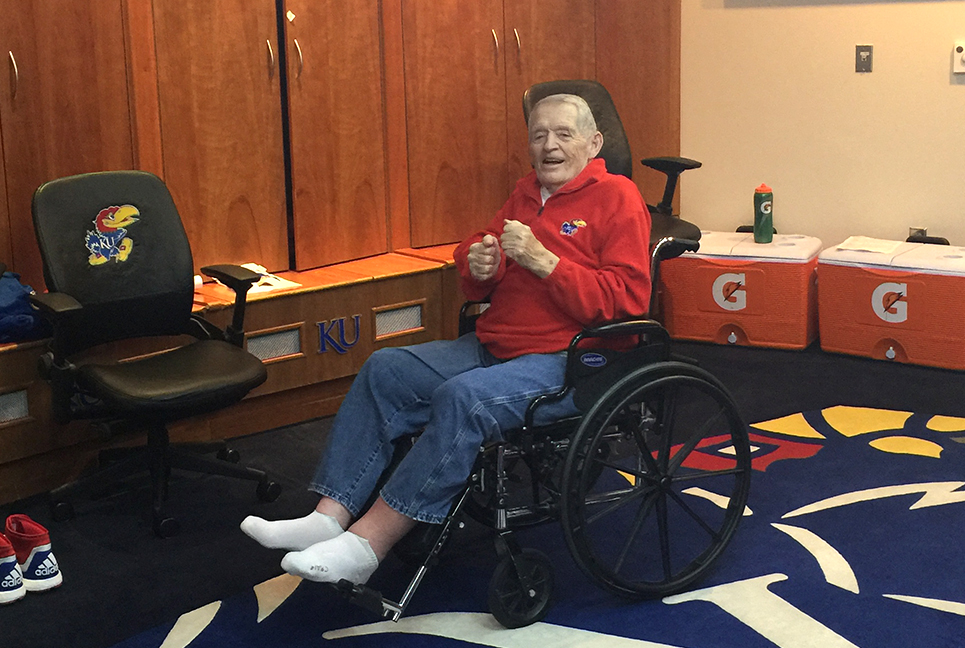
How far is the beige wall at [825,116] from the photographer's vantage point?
4336 millimetres

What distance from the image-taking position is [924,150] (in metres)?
4.38

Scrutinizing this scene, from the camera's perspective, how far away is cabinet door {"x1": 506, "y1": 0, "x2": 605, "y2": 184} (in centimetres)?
435

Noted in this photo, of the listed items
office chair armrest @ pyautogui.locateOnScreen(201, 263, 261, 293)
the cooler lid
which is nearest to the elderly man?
office chair armrest @ pyautogui.locateOnScreen(201, 263, 261, 293)

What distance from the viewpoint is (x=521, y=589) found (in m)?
2.39

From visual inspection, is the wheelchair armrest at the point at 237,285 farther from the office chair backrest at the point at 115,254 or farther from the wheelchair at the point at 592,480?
the wheelchair at the point at 592,480

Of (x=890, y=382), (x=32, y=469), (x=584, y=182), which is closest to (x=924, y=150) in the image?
(x=890, y=382)

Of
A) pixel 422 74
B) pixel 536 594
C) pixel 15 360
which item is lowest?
pixel 536 594

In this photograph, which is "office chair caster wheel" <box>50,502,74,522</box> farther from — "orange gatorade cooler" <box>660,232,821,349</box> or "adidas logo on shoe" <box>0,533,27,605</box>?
"orange gatorade cooler" <box>660,232,821,349</box>

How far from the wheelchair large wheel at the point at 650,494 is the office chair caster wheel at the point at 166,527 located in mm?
1041

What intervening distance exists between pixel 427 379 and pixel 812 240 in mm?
2409

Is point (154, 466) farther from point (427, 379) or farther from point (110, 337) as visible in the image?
point (427, 379)

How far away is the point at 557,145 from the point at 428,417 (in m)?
0.68

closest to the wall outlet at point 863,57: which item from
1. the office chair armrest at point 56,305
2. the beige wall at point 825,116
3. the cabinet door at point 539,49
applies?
the beige wall at point 825,116

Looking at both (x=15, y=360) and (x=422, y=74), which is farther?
(x=422, y=74)
